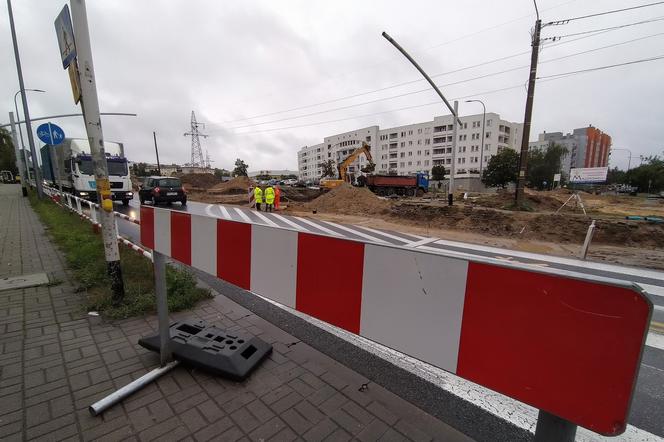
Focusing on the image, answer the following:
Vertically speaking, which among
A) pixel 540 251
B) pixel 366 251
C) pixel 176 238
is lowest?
pixel 540 251

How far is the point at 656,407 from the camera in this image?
94.3 inches

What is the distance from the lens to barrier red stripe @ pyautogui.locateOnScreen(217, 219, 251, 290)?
210cm

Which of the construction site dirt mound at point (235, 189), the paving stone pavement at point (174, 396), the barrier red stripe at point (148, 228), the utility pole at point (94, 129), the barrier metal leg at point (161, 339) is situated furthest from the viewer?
the construction site dirt mound at point (235, 189)

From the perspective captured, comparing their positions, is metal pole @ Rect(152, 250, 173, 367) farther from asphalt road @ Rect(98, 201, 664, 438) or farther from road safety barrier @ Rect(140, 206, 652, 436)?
asphalt road @ Rect(98, 201, 664, 438)

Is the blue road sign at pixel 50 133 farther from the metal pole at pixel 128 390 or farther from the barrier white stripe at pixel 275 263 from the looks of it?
the barrier white stripe at pixel 275 263

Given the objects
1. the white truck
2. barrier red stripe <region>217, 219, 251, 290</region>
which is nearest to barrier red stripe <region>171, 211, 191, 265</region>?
barrier red stripe <region>217, 219, 251, 290</region>

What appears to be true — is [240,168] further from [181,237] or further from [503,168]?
[181,237]

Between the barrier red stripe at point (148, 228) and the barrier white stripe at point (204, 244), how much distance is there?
2.28 ft

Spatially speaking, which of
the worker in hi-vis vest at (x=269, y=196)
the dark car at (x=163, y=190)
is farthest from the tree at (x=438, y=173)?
the dark car at (x=163, y=190)

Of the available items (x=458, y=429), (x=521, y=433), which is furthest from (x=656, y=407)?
(x=458, y=429)

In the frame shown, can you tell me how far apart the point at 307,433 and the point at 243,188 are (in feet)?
111

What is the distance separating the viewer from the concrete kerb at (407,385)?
2.04m

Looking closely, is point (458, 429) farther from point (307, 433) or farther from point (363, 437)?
point (307, 433)

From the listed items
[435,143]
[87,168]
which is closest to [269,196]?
[87,168]
